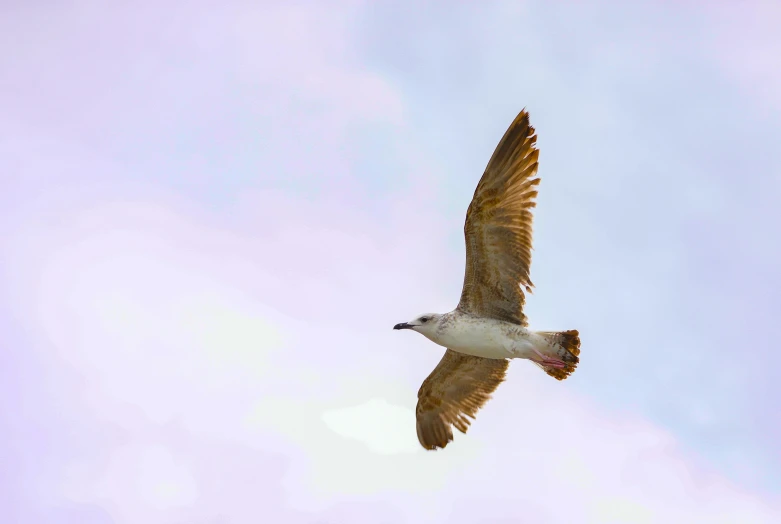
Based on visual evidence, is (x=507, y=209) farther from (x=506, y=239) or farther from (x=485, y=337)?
(x=485, y=337)

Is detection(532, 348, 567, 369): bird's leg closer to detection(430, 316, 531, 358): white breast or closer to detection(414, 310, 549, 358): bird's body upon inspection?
detection(414, 310, 549, 358): bird's body

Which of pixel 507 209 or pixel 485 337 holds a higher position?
pixel 507 209

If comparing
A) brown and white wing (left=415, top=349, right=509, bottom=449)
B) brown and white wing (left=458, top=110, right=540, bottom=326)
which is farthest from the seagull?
brown and white wing (left=415, top=349, right=509, bottom=449)

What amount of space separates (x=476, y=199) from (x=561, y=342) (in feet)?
9.64

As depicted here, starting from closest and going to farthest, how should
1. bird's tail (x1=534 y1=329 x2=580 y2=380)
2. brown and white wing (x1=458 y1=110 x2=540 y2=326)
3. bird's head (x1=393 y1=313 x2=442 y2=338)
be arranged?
brown and white wing (x1=458 y1=110 x2=540 y2=326), bird's tail (x1=534 y1=329 x2=580 y2=380), bird's head (x1=393 y1=313 x2=442 y2=338)

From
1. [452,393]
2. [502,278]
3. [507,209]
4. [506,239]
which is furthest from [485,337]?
[452,393]

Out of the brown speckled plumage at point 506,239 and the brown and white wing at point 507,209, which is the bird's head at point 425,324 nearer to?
the brown speckled plumage at point 506,239

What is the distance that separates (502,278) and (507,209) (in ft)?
4.11

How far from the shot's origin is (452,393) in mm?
19844

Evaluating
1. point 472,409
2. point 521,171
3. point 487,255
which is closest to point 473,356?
point 472,409

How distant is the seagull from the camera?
1688cm

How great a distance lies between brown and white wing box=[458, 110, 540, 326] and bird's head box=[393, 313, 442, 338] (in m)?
1.42

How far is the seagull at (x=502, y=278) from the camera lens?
664 inches

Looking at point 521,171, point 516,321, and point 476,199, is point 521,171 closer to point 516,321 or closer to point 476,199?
Result: point 476,199
